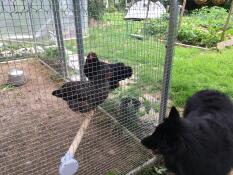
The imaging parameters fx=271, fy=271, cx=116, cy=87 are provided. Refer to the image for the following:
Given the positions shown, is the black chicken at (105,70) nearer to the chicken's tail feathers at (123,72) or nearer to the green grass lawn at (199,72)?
the chicken's tail feathers at (123,72)

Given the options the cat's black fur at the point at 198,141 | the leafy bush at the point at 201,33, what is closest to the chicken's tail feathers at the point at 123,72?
the cat's black fur at the point at 198,141

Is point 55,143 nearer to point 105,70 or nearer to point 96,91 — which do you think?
point 96,91

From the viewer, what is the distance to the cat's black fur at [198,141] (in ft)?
5.83

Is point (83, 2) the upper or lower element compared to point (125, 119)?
upper

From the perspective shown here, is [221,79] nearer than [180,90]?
No

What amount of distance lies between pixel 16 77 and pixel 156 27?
2561 millimetres

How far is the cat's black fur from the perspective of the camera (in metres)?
1.78

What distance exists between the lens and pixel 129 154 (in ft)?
9.22

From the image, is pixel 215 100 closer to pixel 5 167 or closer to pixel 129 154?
pixel 129 154

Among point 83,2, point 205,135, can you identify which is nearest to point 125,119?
point 205,135

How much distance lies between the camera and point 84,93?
95.8 inches

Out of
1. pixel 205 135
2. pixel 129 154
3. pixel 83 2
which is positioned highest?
pixel 83 2

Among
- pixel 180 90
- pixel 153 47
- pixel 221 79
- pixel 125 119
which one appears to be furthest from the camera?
pixel 221 79

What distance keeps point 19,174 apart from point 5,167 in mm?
163
